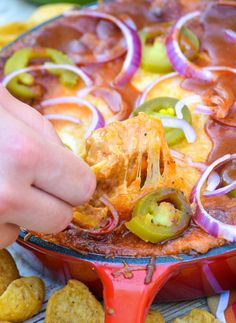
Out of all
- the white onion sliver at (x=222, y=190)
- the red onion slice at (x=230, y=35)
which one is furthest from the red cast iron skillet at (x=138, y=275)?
the red onion slice at (x=230, y=35)

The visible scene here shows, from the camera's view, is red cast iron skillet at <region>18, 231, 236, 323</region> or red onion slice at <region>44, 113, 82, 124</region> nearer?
red cast iron skillet at <region>18, 231, 236, 323</region>

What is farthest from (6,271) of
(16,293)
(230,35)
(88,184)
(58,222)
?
(230,35)

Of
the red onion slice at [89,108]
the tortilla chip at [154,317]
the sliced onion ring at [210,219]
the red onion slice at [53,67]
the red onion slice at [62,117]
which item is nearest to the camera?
the sliced onion ring at [210,219]

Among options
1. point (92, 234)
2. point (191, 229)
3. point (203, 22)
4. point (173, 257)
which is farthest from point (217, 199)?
point (203, 22)

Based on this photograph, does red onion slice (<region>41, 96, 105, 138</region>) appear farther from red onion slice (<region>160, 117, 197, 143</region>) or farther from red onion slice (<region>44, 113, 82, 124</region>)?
red onion slice (<region>160, 117, 197, 143</region>)

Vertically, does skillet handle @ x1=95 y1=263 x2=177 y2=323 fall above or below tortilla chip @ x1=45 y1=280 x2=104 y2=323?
above

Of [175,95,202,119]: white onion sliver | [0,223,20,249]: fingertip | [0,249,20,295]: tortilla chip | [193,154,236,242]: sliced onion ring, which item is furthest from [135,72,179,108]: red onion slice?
[0,223,20,249]: fingertip

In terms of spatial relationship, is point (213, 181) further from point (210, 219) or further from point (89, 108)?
point (89, 108)

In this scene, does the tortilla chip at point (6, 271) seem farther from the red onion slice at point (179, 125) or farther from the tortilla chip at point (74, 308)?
the red onion slice at point (179, 125)
